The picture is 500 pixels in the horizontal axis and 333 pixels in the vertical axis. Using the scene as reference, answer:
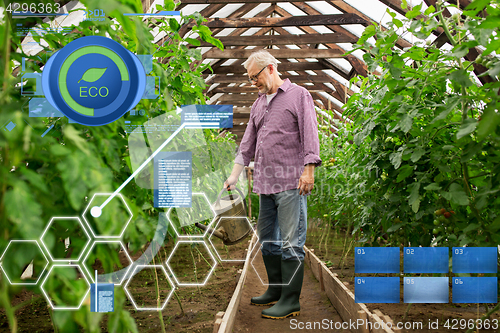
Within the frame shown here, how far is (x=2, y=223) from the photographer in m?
0.48

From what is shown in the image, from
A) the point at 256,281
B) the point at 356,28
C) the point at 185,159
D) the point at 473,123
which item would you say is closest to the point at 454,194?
the point at 473,123

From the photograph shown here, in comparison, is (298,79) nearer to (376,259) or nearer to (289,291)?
(289,291)

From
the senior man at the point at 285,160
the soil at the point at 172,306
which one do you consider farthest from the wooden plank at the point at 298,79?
the senior man at the point at 285,160

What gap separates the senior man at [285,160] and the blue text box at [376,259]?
1.51 feet

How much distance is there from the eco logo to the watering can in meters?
1.19

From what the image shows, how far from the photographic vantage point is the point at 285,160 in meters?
1.81

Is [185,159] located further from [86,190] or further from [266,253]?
[266,253]

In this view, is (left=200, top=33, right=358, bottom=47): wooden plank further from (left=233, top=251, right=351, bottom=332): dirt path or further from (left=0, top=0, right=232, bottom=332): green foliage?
(left=0, top=0, right=232, bottom=332): green foliage

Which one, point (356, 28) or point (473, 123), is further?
A: point (356, 28)

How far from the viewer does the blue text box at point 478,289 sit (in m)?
1.09

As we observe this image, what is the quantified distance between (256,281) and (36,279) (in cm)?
252
